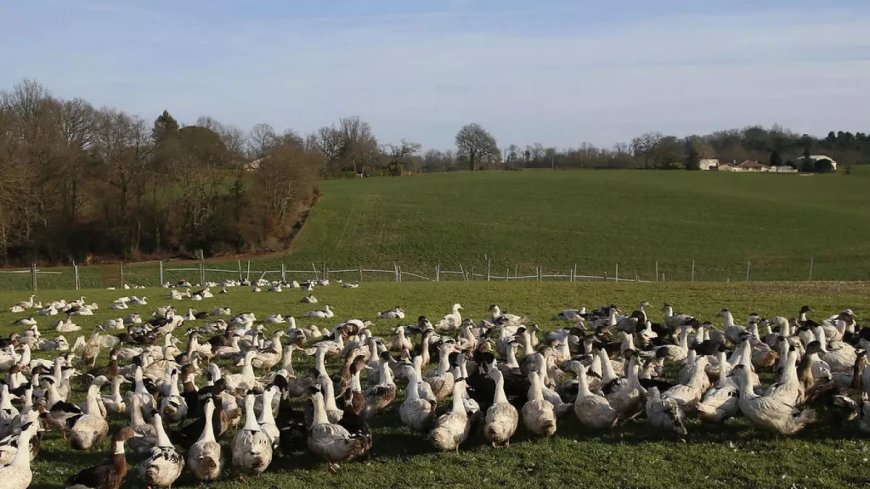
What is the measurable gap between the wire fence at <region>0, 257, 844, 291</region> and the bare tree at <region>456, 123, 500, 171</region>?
74074mm

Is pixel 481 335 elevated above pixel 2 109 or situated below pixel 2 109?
below

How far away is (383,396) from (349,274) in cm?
4311

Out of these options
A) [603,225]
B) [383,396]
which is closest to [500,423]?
[383,396]

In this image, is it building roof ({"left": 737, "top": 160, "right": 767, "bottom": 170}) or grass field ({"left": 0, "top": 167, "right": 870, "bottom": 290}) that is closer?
grass field ({"left": 0, "top": 167, "right": 870, "bottom": 290})

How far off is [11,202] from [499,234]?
133 feet

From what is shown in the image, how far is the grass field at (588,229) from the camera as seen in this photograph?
56.6 meters

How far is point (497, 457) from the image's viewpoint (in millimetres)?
9734

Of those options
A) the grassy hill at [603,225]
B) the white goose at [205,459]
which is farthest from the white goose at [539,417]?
the grassy hill at [603,225]

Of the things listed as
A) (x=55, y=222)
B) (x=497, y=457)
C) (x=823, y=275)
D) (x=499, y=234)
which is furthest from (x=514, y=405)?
(x=55, y=222)

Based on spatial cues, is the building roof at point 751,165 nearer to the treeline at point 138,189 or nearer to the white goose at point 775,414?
the treeline at point 138,189

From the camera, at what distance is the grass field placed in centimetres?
5662

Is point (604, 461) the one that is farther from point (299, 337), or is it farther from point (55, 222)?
point (55, 222)

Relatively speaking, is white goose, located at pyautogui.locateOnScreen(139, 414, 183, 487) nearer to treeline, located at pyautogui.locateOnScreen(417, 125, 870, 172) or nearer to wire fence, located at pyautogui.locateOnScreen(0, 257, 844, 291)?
wire fence, located at pyautogui.locateOnScreen(0, 257, 844, 291)

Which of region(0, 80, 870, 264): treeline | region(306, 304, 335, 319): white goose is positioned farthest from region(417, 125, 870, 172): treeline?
region(306, 304, 335, 319): white goose
